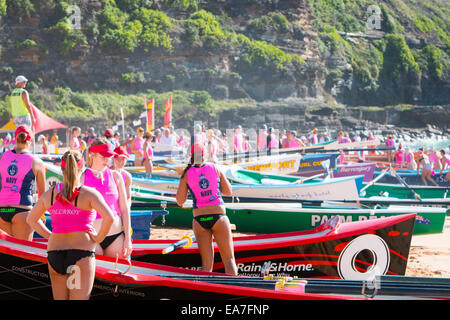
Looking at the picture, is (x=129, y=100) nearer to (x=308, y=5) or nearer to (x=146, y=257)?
(x=308, y=5)

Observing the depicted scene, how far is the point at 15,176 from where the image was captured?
590 centimetres

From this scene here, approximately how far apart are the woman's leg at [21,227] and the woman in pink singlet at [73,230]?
81.0 inches

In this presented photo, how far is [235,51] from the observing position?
66.9 meters

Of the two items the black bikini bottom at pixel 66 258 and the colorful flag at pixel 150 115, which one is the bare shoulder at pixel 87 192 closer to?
the black bikini bottom at pixel 66 258

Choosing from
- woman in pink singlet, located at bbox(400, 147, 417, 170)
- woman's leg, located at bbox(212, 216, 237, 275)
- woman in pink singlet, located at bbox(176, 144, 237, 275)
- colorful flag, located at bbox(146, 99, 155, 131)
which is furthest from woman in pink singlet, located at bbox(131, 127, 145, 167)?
colorful flag, located at bbox(146, 99, 155, 131)

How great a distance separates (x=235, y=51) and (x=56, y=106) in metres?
25.4

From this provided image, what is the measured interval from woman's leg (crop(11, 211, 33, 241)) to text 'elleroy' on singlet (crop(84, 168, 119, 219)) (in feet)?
4.46

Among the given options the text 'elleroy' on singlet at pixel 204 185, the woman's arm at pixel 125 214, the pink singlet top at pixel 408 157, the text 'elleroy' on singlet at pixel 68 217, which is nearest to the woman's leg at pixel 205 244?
the text 'elleroy' on singlet at pixel 204 185

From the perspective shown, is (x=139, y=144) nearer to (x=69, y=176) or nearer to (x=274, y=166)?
(x=274, y=166)

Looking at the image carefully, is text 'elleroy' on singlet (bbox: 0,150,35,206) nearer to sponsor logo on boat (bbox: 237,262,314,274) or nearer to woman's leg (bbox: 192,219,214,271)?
woman's leg (bbox: 192,219,214,271)

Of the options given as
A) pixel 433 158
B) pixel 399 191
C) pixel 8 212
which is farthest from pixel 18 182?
pixel 433 158

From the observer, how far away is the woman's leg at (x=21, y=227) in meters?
5.95

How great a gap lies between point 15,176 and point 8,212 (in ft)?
1.31
